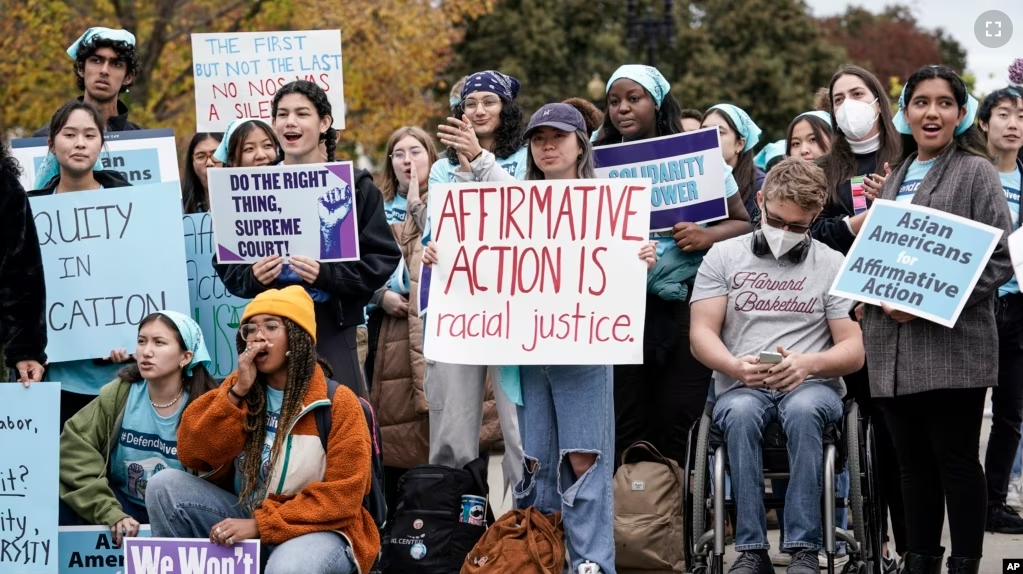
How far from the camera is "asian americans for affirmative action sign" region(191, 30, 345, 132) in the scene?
7.41 meters

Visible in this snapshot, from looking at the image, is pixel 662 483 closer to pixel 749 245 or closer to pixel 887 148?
pixel 749 245

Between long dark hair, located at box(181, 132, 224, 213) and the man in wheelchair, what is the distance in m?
2.67

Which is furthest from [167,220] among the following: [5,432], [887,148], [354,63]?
[354,63]

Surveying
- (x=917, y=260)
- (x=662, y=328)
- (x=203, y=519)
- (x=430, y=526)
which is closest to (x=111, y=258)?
(x=203, y=519)

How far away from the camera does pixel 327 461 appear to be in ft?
16.5

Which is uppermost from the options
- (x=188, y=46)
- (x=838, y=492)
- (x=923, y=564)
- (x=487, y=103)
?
(x=188, y=46)

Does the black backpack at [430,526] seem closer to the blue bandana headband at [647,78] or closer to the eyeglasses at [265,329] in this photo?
the eyeglasses at [265,329]

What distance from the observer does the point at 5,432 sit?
5.30m

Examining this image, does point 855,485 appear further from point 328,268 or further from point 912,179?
point 328,268

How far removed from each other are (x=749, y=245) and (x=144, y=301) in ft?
8.48

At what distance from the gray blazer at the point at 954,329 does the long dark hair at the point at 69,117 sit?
337cm

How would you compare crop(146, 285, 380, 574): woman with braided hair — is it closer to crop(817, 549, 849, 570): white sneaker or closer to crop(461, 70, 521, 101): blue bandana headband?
crop(461, 70, 521, 101): blue bandana headband

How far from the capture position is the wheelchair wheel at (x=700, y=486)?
5.25 meters

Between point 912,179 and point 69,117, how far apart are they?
3539mm
